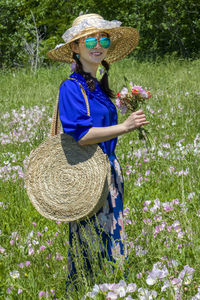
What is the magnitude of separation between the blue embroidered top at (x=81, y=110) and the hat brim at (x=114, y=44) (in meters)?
0.27

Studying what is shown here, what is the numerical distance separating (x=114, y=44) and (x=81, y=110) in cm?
85

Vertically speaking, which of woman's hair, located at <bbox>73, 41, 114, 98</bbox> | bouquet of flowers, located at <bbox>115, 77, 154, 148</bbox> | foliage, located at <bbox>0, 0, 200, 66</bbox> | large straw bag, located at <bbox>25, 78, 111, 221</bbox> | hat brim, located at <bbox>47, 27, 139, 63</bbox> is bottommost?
foliage, located at <bbox>0, 0, 200, 66</bbox>

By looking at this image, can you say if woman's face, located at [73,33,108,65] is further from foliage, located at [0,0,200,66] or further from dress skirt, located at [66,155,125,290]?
foliage, located at [0,0,200,66]

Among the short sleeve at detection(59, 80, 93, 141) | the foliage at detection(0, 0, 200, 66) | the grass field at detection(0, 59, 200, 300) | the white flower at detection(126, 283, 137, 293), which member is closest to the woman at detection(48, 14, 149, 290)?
the short sleeve at detection(59, 80, 93, 141)

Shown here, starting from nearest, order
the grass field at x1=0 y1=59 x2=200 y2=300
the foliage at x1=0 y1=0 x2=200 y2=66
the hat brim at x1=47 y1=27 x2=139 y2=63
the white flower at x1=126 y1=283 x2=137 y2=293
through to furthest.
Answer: the white flower at x1=126 y1=283 x2=137 y2=293 < the grass field at x1=0 y1=59 x2=200 y2=300 < the hat brim at x1=47 y1=27 x2=139 y2=63 < the foliage at x1=0 y1=0 x2=200 y2=66

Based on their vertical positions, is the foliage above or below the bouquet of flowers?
below

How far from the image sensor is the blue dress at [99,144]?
2502mm

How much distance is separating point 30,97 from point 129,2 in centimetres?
1357

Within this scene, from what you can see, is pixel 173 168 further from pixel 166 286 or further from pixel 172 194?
pixel 166 286

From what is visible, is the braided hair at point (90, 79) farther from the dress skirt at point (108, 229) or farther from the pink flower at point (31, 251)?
the pink flower at point (31, 251)

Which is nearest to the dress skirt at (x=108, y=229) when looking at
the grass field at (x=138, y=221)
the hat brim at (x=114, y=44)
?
the grass field at (x=138, y=221)

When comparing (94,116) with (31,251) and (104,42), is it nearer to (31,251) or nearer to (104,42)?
(104,42)

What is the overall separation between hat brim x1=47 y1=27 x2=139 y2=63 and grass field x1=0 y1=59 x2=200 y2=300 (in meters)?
1.08

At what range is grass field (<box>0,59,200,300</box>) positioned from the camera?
7.51 ft
